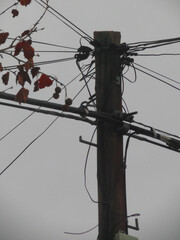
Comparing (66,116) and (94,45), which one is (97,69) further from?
(66,116)

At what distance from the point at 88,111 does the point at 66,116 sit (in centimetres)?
29

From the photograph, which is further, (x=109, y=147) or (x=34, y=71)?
(x=109, y=147)

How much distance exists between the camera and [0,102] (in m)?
6.76

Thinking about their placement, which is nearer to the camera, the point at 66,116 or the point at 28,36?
the point at 28,36

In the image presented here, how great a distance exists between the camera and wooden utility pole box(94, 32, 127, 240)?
670 centimetres

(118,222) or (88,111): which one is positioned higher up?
(88,111)

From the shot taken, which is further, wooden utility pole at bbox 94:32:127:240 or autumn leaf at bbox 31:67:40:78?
wooden utility pole at bbox 94:32:127:240

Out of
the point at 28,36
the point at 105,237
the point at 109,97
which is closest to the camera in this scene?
the point at 28,36

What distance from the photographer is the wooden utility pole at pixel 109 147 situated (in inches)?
264

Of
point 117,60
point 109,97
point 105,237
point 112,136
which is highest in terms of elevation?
point 117,60

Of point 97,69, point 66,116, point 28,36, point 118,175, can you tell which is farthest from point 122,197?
point 28,36

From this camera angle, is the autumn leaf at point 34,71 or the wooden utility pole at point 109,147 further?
the wooden utility pole at point 109,147

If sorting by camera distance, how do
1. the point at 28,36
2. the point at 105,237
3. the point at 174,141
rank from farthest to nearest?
the point at 174,141 < the point at 105,237 < the point at 28,36

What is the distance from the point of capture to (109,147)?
699cm
